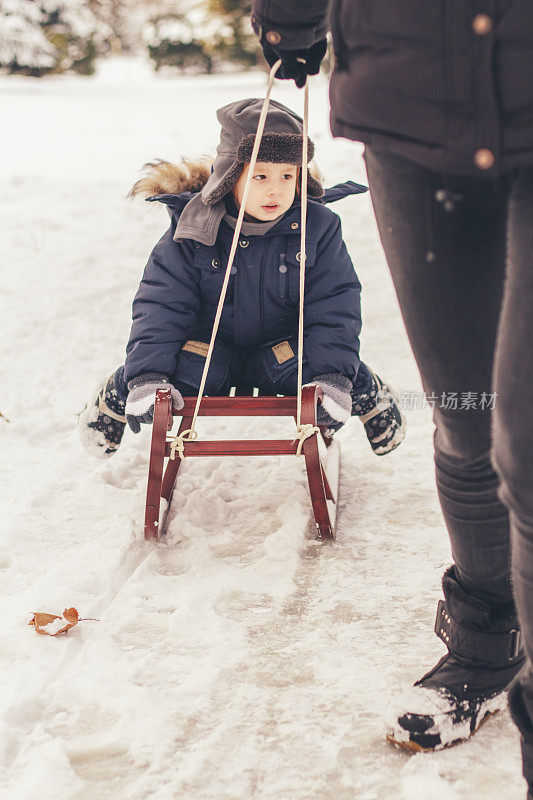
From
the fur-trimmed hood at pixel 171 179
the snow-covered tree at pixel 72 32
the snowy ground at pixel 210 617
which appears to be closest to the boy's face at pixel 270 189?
the fur-trimmed hood at pixel 171 179

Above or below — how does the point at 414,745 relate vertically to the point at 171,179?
below

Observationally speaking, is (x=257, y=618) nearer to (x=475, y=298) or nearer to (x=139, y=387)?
(x=139, y=387)

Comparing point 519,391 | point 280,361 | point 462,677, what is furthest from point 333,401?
point 519,391

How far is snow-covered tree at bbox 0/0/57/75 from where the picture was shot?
37.4 ft

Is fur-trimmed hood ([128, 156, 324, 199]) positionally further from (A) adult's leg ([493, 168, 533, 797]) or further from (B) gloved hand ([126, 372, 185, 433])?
(A) adult's leg ([493, 168, 533, 797])

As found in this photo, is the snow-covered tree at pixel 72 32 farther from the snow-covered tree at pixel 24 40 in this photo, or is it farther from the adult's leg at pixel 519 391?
the adult's leg at pixel 519 391

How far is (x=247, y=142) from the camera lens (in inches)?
90.6

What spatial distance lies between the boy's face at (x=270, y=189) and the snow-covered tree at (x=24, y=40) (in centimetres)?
1071

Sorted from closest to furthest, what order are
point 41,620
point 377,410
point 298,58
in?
point 298,58 → point 41,620 → point 377,410

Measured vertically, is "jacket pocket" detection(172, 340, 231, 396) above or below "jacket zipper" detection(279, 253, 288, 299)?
below

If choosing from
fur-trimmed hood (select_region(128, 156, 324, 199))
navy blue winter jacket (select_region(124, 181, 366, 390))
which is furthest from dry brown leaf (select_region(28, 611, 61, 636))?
fur-trimmed hood (select_region(128, 156, 324, 199))

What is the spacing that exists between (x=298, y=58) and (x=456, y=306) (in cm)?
55

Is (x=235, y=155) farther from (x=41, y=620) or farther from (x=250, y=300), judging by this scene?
(x=41, y=620)

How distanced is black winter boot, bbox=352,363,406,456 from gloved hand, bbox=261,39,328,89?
1.25m
